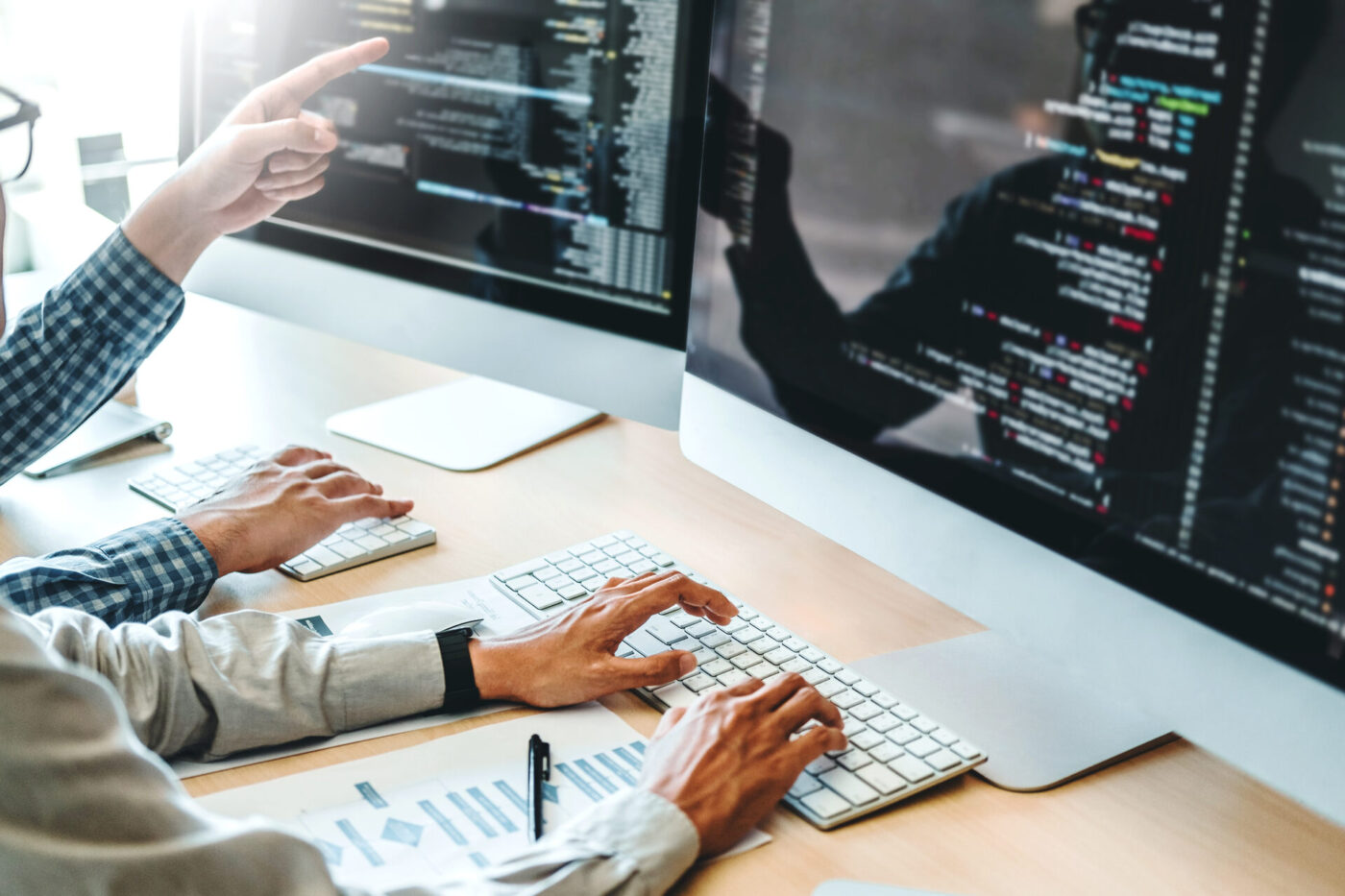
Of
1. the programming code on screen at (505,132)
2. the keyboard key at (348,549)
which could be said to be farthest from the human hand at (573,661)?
the programming code on screen at (505,132)

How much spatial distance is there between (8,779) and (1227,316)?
1.90 ft

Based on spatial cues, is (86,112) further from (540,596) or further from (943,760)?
(943,760)

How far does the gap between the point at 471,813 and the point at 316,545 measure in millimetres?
394

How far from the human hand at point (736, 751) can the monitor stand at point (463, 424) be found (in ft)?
1.72

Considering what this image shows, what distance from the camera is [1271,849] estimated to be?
0.68 meters

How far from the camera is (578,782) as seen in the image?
702mm

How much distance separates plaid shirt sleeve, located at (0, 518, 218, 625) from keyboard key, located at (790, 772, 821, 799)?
1.64 ft

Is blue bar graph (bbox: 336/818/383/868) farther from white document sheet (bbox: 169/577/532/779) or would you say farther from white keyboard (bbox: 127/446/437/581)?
white keyboard (bbox: 127/446/437/581)

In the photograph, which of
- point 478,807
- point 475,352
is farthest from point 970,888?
point 475,352

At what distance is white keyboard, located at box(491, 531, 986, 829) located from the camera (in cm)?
70

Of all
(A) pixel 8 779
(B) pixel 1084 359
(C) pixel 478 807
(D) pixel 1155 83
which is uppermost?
(D) pixel 1155 83

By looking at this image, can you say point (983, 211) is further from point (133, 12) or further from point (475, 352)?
point (133, 12)

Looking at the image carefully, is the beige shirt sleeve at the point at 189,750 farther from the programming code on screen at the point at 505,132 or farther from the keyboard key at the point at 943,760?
the programming code on screen at the point at 505,132

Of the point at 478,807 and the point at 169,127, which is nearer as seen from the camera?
the point at 478,807
